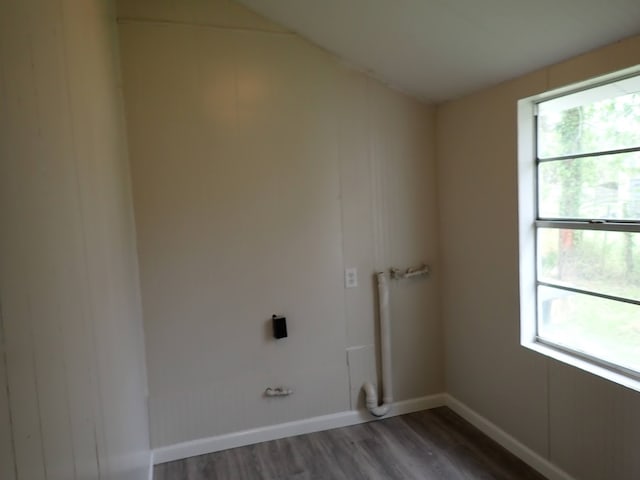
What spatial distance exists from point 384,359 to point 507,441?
90 centimetres

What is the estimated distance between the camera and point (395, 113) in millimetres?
3014

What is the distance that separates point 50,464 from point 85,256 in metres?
0.58

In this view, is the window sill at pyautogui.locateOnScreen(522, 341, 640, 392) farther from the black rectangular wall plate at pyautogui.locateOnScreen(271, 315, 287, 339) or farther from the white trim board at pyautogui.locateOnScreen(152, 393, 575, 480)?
the black rectangular wall plate at pyautogui.locateOnScreen(271, 315, 287, 339)

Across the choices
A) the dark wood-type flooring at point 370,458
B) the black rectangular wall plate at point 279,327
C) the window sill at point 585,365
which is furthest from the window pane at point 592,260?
the black rectangular wall plate at point 279,327

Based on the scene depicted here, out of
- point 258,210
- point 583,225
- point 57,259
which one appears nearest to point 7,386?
point 57,259

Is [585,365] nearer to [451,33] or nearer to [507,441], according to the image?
[507,441]

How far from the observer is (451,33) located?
2.18 m

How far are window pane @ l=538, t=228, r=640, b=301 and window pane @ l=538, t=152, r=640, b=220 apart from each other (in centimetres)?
10

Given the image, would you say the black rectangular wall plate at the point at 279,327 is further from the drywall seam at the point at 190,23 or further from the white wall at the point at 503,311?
the drywall seam at the point at 190,23

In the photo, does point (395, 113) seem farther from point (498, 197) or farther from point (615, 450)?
point (615, 450)

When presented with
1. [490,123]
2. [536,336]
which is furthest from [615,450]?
[490,123]

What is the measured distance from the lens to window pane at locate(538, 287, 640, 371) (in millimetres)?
2004

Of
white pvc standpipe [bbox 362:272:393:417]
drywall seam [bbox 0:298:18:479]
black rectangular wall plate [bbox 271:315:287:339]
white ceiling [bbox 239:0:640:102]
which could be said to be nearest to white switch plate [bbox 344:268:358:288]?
white pvc standpipe [bbox 362:272:393:417]

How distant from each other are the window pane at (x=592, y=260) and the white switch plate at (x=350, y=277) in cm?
115
